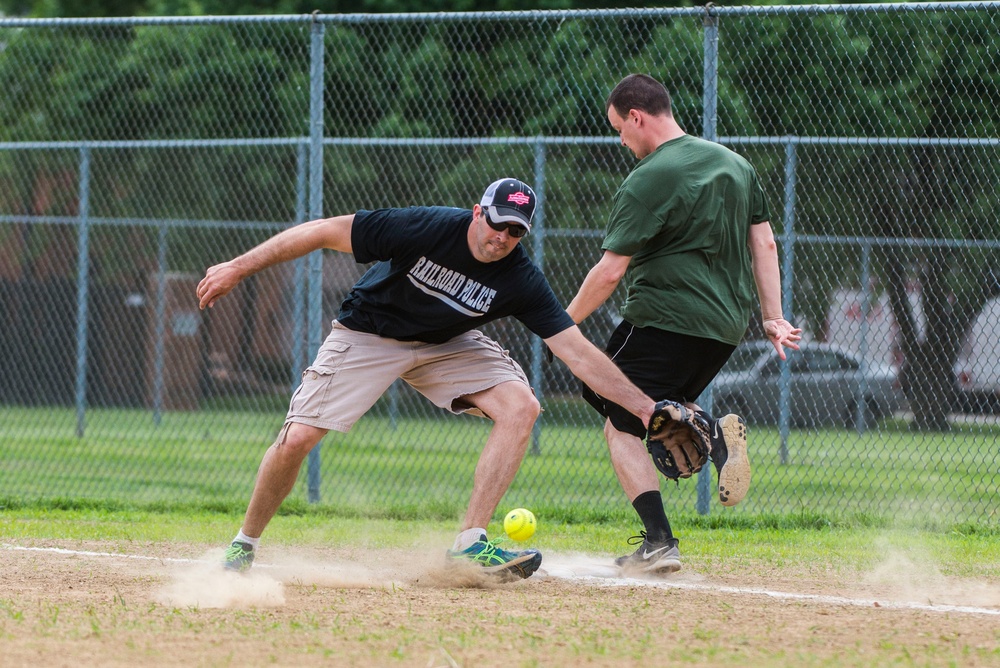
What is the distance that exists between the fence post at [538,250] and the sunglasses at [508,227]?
3639 mm

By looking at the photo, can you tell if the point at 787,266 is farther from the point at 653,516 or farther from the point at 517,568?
the point at 517,568

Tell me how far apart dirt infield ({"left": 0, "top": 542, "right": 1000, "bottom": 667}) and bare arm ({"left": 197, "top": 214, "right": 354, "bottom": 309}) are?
1153mm

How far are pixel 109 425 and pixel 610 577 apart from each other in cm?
777

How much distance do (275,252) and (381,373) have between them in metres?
0.73

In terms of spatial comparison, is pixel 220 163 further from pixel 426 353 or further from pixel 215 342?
pixel 426 353

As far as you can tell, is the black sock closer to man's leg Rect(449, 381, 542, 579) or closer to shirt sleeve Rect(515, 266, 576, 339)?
man's leg Rect(449, 381, 542, 579)

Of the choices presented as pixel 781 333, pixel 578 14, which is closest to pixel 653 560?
pixel 781 333

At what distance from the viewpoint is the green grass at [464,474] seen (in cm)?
758

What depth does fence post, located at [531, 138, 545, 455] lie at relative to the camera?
28.2 ft

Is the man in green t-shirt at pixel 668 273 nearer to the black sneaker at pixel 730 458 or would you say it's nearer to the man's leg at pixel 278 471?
the black sneaker at pixel 730 458

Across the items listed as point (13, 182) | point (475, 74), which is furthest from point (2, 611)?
point (13, 182)

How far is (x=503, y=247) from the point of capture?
4914 millimetres

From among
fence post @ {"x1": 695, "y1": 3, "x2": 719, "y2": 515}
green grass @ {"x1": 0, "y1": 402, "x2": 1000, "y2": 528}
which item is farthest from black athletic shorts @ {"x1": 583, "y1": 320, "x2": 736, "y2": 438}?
green grass @ {"x1": 0, "y1": 402, "x2": 1000, "y2": 528}

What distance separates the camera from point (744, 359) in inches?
424
